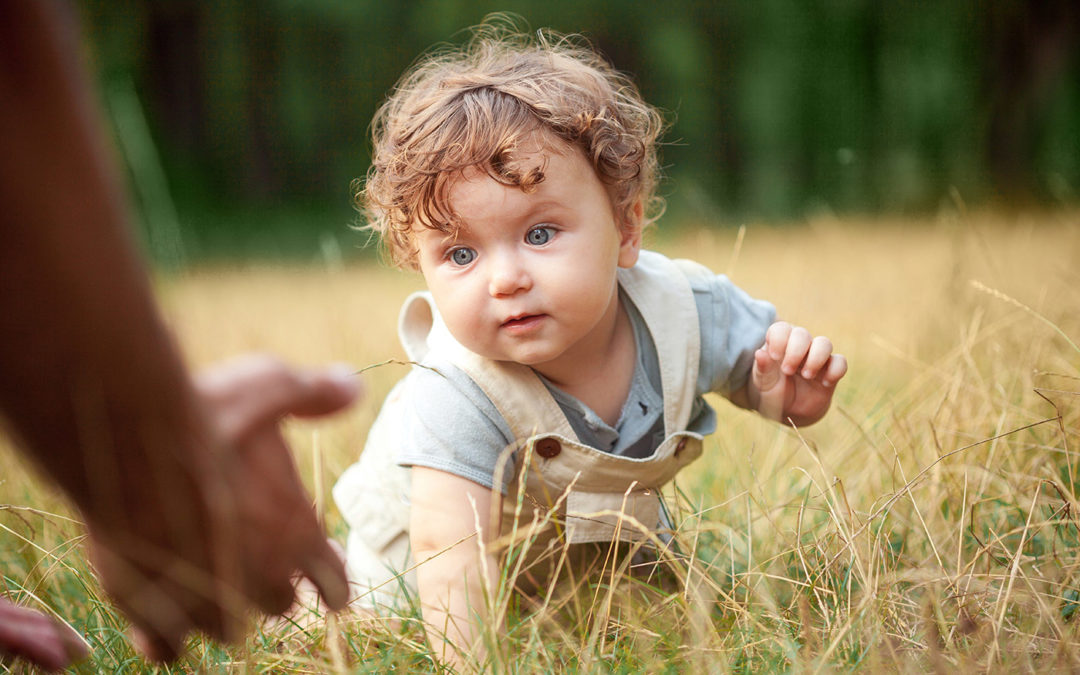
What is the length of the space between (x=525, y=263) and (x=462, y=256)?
0.10m

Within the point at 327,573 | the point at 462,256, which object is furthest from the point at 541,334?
the point at 327,573

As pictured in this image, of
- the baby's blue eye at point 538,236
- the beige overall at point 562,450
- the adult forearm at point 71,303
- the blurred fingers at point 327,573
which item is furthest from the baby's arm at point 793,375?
the adult forearm at point 71,303

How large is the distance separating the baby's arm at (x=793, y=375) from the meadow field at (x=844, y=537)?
0.08 meters

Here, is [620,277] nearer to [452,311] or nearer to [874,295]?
[452,311]

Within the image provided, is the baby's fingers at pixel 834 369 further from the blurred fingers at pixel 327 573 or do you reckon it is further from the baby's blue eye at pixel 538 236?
the blurred fingers at pixel 327 573

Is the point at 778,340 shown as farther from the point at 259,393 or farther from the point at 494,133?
the point at 259,393

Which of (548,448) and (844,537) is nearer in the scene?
(844,537)

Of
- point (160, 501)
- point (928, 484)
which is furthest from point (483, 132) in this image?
point (928, 484)

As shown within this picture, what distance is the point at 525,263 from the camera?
1162 mm

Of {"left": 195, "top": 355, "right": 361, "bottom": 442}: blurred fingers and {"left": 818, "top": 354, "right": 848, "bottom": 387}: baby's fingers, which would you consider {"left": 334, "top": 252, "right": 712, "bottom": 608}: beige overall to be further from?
{"left": 195, "top": 355, "right": 361, "bottom": 442}: blurred fingers

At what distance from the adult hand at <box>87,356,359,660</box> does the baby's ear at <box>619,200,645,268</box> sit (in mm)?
689

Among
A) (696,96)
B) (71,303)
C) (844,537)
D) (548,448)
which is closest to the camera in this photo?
(71,303)

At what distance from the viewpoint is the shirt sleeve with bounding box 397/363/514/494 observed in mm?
1210

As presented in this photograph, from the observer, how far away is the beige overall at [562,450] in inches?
49.5
